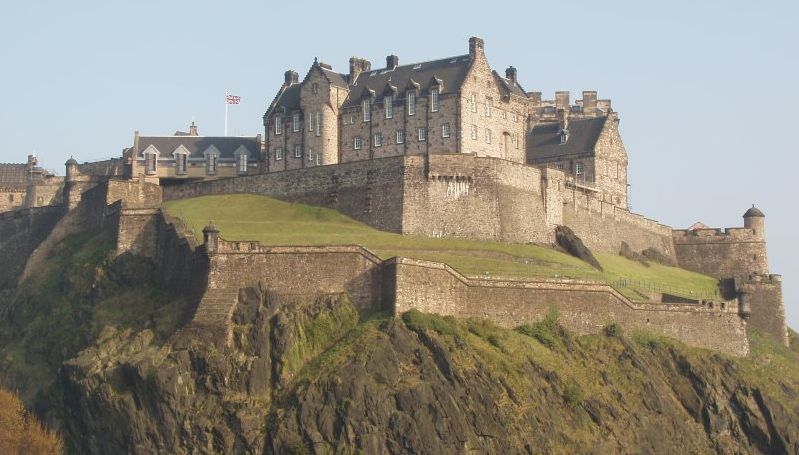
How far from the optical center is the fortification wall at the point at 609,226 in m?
112

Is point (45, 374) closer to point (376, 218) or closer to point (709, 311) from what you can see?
point (376, 218)

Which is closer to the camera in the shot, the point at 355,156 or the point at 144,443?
the point at 144,443

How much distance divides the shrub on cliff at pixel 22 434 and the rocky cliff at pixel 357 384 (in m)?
1.05

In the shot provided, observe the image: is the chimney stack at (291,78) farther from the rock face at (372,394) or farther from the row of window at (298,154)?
the rock face at (372,394)

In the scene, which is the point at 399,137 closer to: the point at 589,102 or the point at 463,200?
the point at 463,200

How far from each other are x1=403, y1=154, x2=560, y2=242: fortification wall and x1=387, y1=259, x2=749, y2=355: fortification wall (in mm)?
10753

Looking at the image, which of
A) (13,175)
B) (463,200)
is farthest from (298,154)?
(13,175)

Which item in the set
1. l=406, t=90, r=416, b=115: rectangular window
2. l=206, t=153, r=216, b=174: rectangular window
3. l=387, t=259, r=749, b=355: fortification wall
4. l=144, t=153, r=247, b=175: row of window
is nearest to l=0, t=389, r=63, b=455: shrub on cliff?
l=387, t=259, r=749, b=355: fortification wall

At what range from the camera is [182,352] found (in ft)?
269

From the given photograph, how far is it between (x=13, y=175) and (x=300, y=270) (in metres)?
51.3

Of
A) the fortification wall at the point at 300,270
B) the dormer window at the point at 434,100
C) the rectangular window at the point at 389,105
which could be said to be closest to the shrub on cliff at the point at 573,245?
the dormer window at the point at 434,100

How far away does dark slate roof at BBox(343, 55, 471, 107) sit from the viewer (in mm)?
108125

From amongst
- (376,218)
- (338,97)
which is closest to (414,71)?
(338,97)

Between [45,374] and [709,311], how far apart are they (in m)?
39.1
